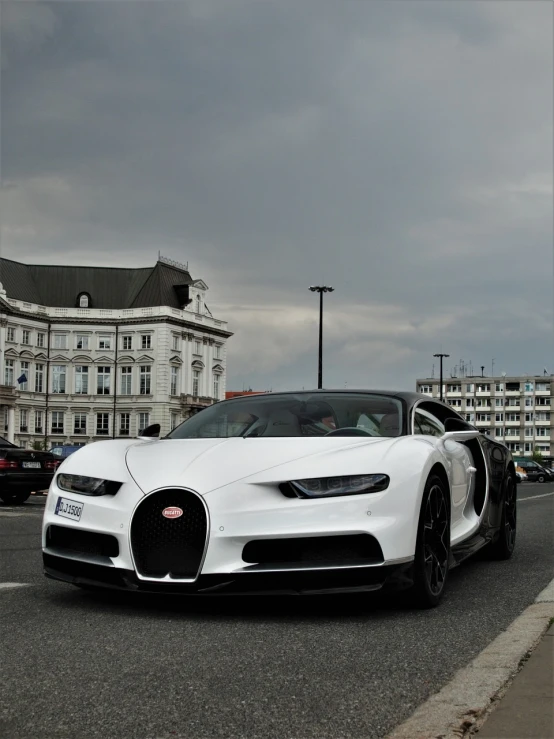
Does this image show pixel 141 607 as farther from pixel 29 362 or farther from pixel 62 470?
pixel 29 362

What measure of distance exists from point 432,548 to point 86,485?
1985 mm

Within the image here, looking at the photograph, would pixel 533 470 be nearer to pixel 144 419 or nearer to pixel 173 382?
pixel 173 382

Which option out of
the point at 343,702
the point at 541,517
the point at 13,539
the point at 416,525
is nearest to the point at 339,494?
the point at 416,525

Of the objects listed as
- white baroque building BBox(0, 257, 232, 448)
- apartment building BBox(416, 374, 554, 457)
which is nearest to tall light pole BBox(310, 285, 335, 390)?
white baroque building BBox(0, 257, 232, 448)

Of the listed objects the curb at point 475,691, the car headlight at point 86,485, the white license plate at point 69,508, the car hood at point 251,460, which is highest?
the car hood at point 251,460

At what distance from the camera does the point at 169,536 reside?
4961 mm

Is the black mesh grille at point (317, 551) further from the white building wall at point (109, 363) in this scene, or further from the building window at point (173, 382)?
the building window at point (173, 382)

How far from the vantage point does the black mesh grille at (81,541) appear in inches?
202

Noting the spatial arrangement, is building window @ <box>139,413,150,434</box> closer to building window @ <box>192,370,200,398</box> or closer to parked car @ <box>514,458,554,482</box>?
building window @ <box>192,370,200,398</box>

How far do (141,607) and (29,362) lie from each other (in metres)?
99.0

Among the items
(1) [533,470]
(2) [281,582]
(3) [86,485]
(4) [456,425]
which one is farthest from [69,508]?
(1) [533,470]

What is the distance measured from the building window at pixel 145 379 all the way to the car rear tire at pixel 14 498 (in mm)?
84093

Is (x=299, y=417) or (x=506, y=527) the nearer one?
(x=299, y=417)

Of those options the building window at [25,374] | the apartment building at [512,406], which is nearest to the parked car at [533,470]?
the building window at [25,374]
